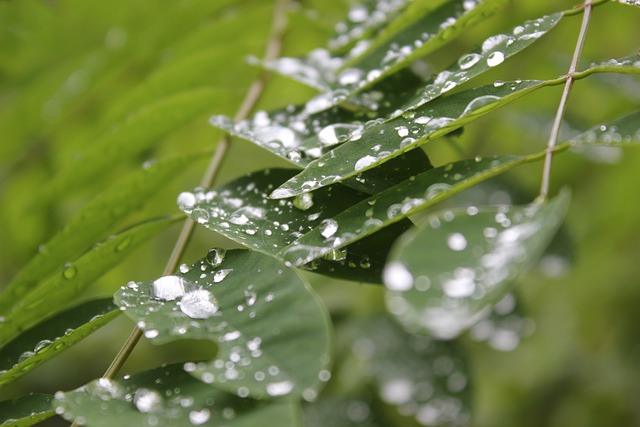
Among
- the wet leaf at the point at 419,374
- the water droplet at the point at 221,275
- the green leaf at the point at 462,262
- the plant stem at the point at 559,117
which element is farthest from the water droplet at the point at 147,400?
the wet leaf at the point at 419,374

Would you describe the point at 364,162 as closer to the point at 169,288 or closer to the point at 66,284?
the point at 169,288

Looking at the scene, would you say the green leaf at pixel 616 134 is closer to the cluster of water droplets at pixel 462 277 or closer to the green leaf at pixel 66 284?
the cluster of water droplets at pixel 462 277

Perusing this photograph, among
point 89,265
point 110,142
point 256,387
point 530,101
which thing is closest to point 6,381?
point 89,265

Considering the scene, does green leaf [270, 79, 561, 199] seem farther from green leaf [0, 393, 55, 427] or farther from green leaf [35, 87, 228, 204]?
green leaf [35, 87, 228, 204]

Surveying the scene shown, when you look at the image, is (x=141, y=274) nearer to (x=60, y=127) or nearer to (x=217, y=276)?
(x=60, y=127)

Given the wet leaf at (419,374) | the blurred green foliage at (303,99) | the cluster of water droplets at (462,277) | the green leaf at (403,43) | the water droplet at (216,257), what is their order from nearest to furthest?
the cluster of water droplets at (462,277), the water droplet at (216,257), the green leaf at (403,43), the wet leaf at (419,374), the blurred green foliage at (303,99)

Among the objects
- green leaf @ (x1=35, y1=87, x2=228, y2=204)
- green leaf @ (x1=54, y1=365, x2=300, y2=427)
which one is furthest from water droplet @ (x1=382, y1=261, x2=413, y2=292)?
green leaf @ (x1=35, y1=87, x2=228, y2=204)
